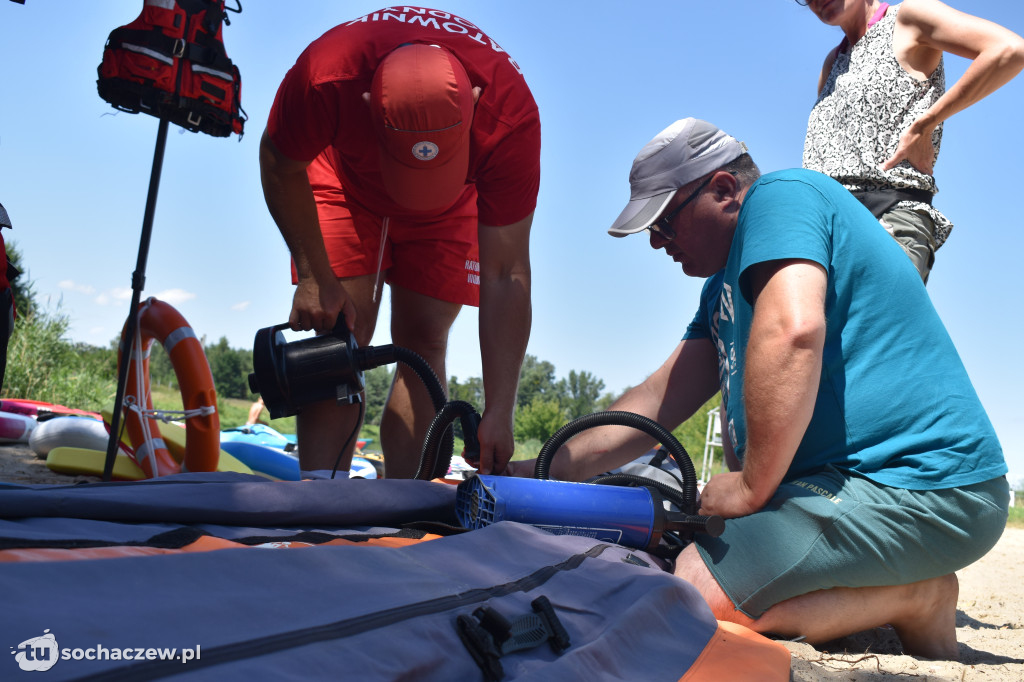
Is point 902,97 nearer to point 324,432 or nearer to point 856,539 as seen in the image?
point 856,539

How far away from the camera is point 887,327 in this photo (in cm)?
181

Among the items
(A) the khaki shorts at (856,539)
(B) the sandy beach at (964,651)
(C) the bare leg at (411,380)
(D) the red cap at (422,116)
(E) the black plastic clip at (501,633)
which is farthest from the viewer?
(C) the bare leg at (411,380)

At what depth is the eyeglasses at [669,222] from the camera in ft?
7.05

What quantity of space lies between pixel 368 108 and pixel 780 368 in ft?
4.98

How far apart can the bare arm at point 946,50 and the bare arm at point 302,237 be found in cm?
199

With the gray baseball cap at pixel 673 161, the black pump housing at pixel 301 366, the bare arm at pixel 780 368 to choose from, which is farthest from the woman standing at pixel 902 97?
the black pump housing at pixel 301 366

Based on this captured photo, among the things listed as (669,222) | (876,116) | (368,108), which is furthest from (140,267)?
(876,116)

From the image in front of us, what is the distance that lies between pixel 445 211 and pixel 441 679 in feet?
7.72

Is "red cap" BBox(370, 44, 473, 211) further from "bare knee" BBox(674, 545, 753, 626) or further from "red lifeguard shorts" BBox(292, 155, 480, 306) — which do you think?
"bare knee" BBox(674, 545, 753, 626)

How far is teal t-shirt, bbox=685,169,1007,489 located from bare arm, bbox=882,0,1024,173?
2.64 ft

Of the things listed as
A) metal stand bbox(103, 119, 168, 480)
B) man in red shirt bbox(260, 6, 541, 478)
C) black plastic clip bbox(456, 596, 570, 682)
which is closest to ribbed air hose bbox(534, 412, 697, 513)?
man in red shirt bbox(260, 6, 541, 478)

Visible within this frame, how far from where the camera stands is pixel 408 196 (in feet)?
7.81

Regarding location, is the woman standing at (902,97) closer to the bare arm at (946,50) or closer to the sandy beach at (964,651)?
the bare arm at (946,50)

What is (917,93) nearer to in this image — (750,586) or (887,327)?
(887,327)
